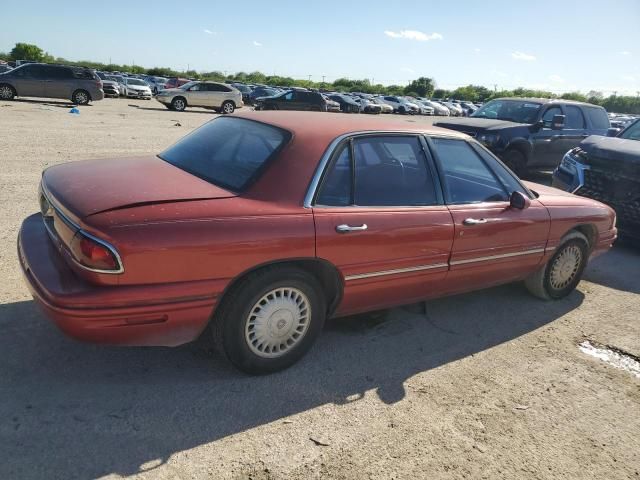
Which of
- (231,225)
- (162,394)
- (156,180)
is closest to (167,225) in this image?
(231,225)

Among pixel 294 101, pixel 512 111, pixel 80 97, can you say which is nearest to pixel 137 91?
pixel 80 97

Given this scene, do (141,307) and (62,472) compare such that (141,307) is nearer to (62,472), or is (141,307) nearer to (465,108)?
(62,472)

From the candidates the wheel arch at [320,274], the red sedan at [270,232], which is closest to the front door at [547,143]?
the red sedan at [270,232]

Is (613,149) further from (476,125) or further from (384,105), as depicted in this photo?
(384,105)

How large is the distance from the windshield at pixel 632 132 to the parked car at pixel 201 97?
65.4 feet

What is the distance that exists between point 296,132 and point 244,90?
35291 mm

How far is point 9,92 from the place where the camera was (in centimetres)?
1973

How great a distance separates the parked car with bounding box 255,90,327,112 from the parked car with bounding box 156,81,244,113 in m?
1.57

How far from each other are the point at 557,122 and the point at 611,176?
345cm

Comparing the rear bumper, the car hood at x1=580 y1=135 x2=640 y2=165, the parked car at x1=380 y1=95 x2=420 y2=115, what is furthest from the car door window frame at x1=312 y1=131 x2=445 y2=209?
the parked car at x1=380 y1=95 x2=420 y2=115

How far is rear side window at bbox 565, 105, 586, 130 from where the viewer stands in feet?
35.0

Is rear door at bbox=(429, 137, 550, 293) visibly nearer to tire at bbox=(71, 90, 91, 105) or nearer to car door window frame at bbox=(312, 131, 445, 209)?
car door window frame at bbox=(312, 131, 445, 209)

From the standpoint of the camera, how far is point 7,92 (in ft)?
64.5

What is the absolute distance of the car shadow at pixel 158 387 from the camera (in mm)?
2363
